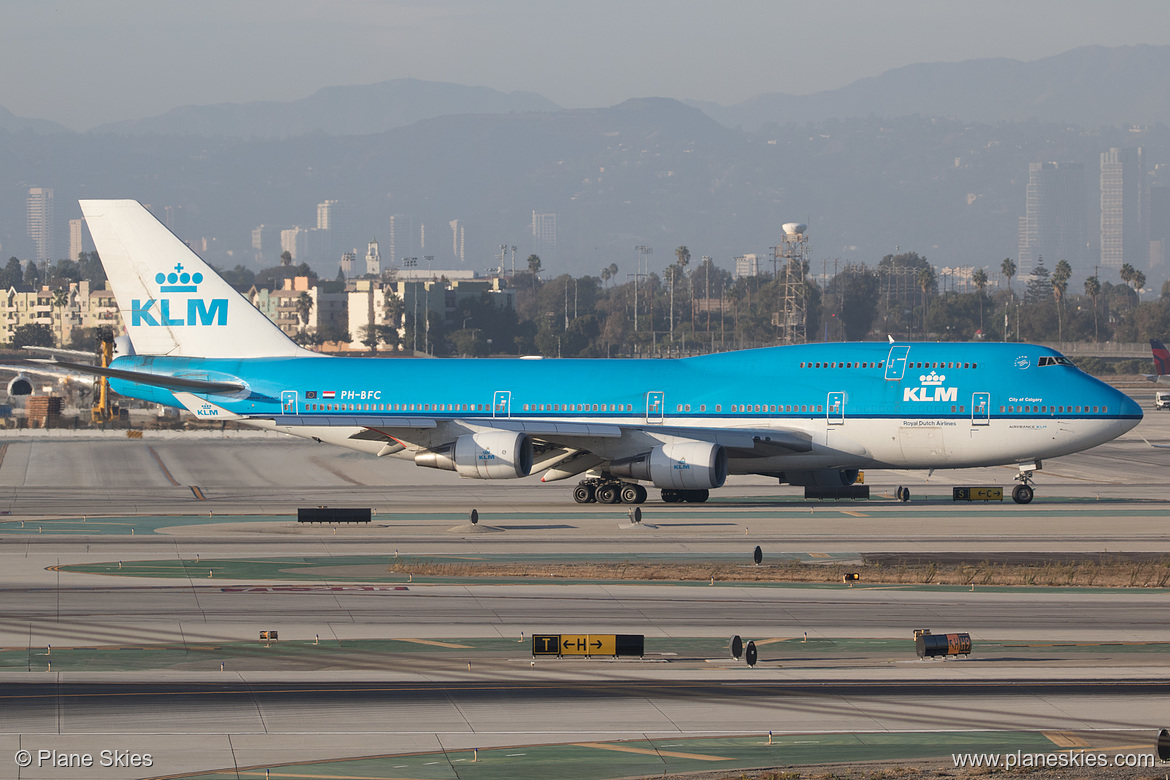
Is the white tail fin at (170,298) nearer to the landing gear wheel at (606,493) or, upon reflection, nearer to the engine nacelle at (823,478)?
the landing gear wheel at (606,493)

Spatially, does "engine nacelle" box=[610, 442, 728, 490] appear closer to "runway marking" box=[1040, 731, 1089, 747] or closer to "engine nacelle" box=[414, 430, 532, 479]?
"engine nacelle" box=[414, 430, 532, 479]

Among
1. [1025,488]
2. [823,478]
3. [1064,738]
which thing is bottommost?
[1064,738]

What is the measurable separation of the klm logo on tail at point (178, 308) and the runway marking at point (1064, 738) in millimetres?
41673

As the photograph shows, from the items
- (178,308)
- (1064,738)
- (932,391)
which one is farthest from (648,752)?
(178,308)

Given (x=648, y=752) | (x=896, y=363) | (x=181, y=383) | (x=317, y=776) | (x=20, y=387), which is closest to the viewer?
(x=317, y=776)

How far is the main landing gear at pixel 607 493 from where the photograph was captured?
51625mm

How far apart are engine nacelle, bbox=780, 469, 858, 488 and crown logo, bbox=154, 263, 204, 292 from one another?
84.9 feet

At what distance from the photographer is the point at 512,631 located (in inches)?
1141

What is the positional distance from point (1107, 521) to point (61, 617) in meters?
35.1

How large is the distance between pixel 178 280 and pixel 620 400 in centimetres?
1959

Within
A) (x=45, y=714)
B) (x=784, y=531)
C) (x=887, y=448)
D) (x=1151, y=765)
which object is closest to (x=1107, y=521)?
(x=887, y=448)

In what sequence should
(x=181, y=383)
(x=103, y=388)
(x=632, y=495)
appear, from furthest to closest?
1. (x=103, y=388)
2. (x=181, y=383)
3. (x=632, y=495)

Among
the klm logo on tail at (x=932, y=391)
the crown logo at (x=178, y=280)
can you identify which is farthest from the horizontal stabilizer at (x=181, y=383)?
the klm logo on tail at (x=932, y=391)

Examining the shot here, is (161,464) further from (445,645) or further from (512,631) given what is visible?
(445,645)
